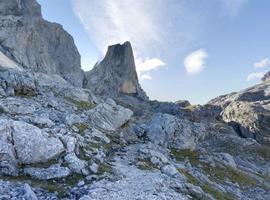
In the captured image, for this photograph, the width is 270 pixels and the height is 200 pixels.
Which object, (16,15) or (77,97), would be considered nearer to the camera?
(77,97)

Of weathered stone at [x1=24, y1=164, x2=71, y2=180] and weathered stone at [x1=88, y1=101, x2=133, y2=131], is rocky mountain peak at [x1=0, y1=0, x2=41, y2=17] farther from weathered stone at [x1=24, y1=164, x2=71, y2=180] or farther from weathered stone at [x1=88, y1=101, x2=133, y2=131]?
weathered stone at [x1=24, y1=164, x2=71, y2=180]

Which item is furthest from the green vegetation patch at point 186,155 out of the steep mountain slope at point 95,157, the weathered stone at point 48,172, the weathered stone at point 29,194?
the weathered stone at point 29,194

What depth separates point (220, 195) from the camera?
4109 cm

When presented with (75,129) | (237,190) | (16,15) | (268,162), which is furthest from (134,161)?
(16,15)

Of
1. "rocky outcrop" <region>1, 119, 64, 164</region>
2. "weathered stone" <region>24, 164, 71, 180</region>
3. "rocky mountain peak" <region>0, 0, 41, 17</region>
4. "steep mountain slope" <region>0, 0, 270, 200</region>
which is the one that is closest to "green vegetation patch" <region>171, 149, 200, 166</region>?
"steep mountain slope" <region>0, 0, 270, 200</region>

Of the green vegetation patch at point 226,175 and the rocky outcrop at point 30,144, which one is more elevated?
the rocky outcrop at point 30,144

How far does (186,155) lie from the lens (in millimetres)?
62000

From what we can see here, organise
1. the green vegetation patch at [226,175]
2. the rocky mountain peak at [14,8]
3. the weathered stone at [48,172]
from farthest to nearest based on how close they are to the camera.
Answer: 1. the rocky mountain peak at [14,8]
2. the green vegetation patch at [226,175]
3. the weathered stone at [48,172]

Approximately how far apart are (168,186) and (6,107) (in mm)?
21241

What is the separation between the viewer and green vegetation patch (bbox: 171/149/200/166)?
191 feet

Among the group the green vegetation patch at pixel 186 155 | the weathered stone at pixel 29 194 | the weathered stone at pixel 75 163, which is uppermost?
the green vegetation patch at pixel 186 155

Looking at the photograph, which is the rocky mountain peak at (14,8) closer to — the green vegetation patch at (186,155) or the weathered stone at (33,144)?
the green vegetation patch at (186,155)

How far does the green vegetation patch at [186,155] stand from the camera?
58.3 m

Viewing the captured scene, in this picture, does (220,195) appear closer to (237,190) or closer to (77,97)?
(237,190)
